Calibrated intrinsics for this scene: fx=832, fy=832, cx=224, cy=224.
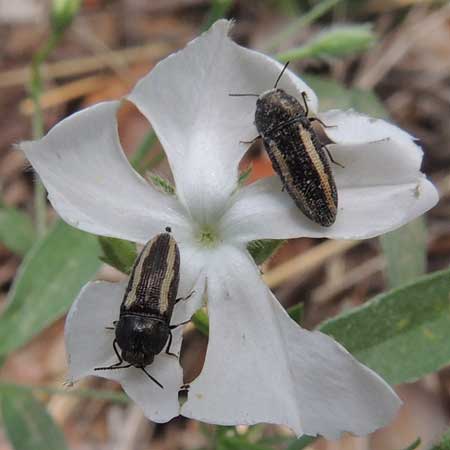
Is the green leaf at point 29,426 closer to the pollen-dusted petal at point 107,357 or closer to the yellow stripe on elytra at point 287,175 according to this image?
the pollen-dusted petal at point 107,357

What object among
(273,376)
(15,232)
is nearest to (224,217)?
(273,376)

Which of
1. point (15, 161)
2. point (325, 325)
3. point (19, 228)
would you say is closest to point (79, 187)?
point (325, 325)

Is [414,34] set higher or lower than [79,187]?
lower

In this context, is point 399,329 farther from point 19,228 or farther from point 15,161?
point 15,161

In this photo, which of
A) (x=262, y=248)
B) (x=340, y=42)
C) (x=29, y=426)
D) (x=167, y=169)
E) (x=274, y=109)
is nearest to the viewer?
(x=274, y=109)

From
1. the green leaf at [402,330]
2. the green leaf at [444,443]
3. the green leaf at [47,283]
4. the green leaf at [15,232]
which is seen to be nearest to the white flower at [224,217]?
the green leaf at [444,443]

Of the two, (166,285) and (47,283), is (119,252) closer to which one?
(166,285)

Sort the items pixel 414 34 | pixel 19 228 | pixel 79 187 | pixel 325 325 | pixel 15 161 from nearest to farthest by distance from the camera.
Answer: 1. pixel 79 187
2. pixel 325 325
3. pixel 19 228
4. pixel 15 161
5. pixel 414 34
